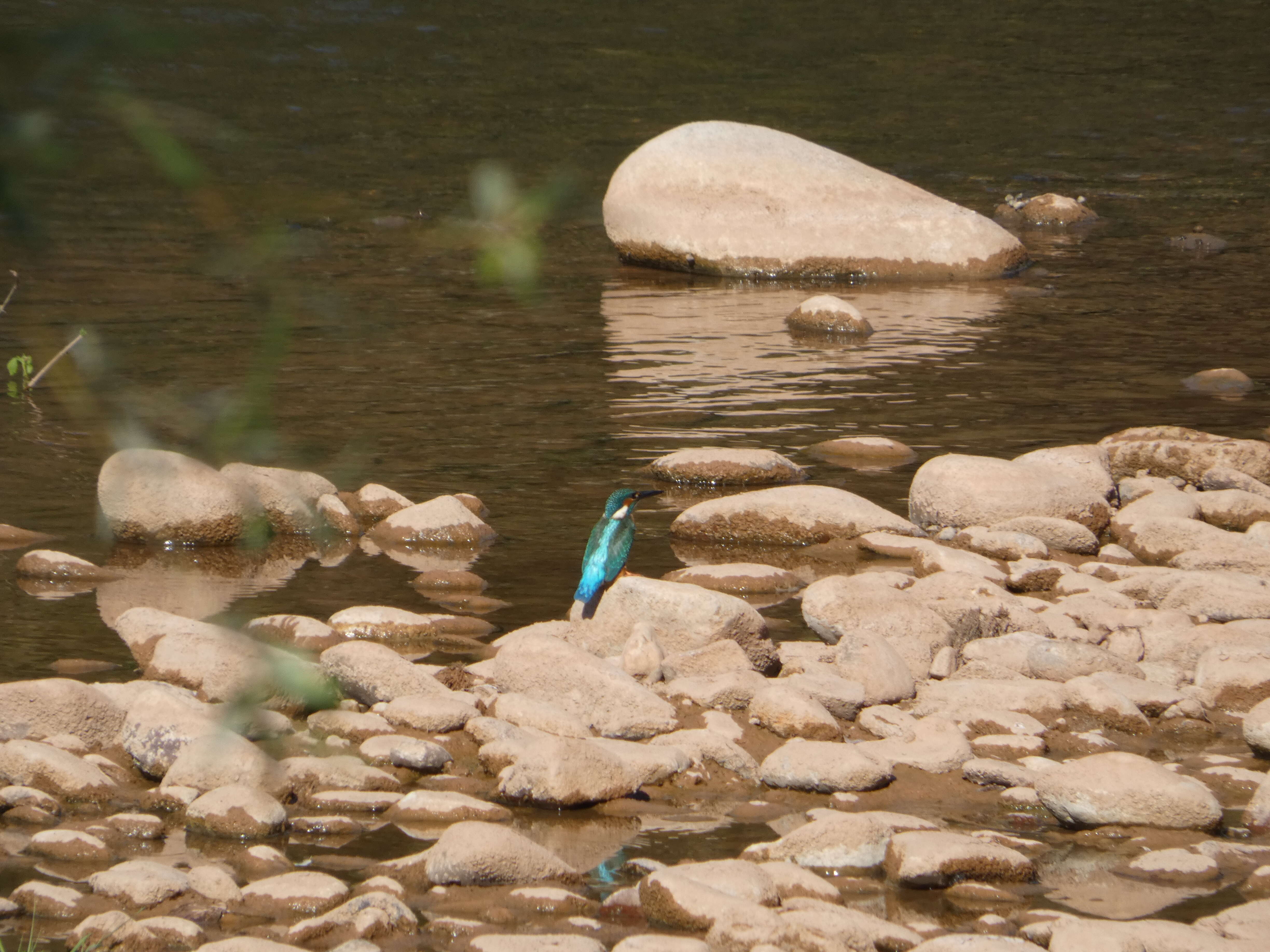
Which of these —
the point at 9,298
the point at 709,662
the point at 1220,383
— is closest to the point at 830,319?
the point at 1220,383

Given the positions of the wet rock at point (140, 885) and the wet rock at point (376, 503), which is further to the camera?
the wet rock at point (376, 503)

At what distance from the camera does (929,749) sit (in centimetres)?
588

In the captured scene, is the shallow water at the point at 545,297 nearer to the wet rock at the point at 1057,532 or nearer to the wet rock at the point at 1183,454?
the wet rock at the point at 1183,454

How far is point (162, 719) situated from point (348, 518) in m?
3.34

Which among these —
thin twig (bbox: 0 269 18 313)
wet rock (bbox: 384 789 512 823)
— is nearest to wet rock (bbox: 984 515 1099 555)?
wet rock (bbox: 384 789 512 823)

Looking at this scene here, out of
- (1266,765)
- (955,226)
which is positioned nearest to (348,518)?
(1266,765)

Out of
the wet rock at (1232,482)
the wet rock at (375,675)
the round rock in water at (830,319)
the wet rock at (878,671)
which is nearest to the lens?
the wet rock at (375,675)

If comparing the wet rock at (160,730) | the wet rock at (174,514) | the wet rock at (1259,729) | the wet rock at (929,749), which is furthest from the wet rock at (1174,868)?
the wet rock at (174,514)

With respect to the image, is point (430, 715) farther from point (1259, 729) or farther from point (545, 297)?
point (545, 297)

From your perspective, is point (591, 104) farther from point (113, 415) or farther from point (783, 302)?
point (113, 415)

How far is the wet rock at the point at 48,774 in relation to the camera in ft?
17.3

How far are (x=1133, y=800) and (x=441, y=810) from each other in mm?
2150

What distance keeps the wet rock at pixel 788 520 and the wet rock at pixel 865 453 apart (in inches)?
55.6

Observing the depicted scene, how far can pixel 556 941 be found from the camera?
4203 millimetres
